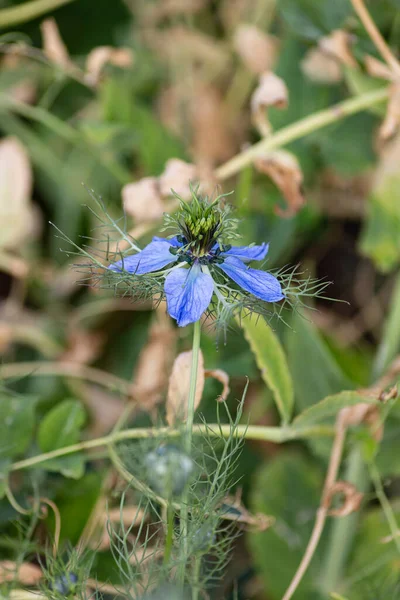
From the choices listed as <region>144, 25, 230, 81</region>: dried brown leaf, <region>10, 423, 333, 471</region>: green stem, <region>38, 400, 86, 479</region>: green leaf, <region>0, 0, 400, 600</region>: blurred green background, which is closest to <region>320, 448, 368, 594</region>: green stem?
<region>0, 0, 400, 600</region>: blurred green background

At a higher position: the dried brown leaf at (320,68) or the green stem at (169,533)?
the dried brown leaf at (320,68)

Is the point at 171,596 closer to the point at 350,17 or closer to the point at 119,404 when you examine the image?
the point at 119,404

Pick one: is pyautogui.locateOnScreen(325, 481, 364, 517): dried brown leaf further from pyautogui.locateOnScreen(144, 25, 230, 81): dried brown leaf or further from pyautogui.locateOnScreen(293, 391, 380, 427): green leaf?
pyautogui.locateOnScreen(144, 25, 230, 81): dried brown leaf

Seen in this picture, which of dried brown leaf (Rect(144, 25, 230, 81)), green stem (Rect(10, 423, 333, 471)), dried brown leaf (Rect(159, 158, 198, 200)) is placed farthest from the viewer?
dried brown leaf (Rect(144, 25, 230, 81))

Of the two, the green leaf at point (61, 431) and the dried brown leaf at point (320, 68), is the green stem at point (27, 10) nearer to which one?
the dried brown leaf at point (320, 68)

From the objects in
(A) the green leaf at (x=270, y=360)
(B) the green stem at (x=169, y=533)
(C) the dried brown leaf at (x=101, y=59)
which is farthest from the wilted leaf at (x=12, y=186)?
(B) the green stem at (x=169, y=533)

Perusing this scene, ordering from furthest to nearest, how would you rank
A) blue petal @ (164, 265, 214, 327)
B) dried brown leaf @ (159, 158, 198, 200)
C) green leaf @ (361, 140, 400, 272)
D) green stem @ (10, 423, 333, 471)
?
green leaf @ (361, 140, 400, 272) → dried brown leaf @ (159, 158, 198, 200) → green stem @ (10, 423, 333, 471) → blue petal @ (164, 265, 214, 327)
